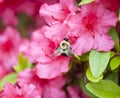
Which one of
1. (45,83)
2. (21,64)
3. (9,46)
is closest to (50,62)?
(45,83)

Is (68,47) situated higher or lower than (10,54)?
higher

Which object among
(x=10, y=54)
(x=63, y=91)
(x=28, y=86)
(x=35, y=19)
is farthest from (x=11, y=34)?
(x=28, y=86)

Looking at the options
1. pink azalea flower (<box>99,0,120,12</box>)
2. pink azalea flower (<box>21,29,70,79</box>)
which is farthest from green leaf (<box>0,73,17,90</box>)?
pink azalea flower (<box>99,0,120,12</box>)

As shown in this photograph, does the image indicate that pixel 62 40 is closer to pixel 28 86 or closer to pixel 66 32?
pixel 66 32

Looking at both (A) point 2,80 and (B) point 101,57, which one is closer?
(B) point 101,57

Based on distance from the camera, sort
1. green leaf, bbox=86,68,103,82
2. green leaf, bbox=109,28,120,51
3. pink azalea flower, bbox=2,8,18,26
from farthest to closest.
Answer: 1. pink azalea flower, bbox=2,8,18,26
2. green leaf, bbox=109,28,120,51
3. green leaf, bbox=86,68,103,82

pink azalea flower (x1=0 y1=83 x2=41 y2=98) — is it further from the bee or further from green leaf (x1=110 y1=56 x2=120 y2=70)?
green leaf (x1=110 y1=56 x2=120 y2=70)

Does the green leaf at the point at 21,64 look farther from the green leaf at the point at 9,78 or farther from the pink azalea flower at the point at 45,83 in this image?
the pink azalea flower at the point at 45,83
